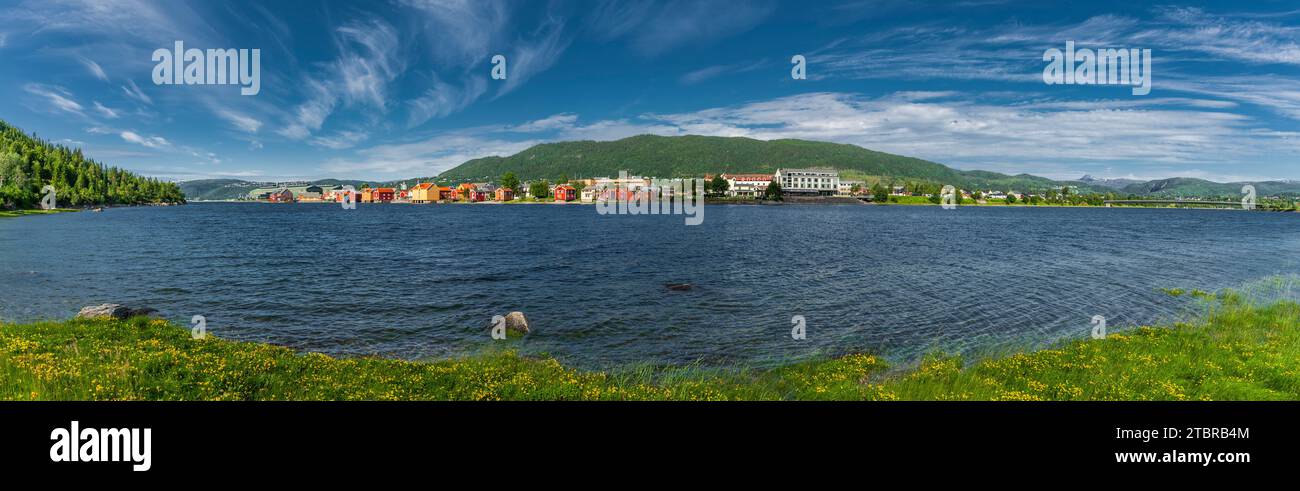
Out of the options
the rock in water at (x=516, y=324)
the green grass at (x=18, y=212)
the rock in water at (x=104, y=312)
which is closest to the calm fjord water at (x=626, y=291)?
the rock in water at (x=516, y=324)

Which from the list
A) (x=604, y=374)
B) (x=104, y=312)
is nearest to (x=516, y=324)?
(x=604, y=374)

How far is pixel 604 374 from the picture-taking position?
1953 centimetres

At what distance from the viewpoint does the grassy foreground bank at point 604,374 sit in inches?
583

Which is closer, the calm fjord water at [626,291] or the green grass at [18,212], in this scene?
the calm fjord water at [626,291]

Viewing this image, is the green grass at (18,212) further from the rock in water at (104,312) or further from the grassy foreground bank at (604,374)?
the grassy foreground bank at (604,374)

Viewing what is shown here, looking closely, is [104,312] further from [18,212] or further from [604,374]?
[18,212]

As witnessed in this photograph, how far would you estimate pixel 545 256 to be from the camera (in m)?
62.9

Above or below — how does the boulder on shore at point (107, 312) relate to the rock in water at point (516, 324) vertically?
above

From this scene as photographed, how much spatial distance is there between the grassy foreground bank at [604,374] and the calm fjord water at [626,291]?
349 cm

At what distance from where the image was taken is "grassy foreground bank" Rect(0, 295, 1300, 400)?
14820 millimetres

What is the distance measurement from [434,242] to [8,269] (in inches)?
1624

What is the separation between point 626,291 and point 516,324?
13.0 meters
